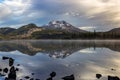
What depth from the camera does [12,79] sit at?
44406mm

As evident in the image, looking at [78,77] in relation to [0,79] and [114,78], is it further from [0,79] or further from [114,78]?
[0,79]

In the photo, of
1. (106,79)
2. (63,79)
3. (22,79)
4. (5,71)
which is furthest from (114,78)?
(5,71)

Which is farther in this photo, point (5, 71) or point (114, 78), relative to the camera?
point (5, 71)

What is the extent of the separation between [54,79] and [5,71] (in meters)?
16.4

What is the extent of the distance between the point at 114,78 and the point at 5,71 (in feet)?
91.0

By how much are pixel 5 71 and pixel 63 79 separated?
18012 millimetres

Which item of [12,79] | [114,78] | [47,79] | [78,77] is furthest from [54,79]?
[114,78]

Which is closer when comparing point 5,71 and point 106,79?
point 106,79

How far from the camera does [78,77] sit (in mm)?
46406

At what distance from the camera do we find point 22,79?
146ft

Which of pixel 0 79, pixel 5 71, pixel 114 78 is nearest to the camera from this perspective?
pixel 114 78

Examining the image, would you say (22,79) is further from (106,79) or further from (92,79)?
(106,79)

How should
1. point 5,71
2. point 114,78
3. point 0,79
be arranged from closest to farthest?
1. point 114,78
2. point 0,79
3. point 5,71

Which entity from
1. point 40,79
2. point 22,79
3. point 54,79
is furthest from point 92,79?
point 22,79
